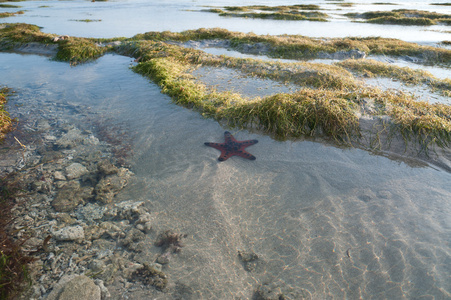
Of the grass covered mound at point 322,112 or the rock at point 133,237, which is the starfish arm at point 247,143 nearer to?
the grass covered mound at point 322,112

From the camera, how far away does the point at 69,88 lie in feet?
37.9

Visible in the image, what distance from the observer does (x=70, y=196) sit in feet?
17.9

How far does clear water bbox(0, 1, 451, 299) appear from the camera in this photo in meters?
3.91

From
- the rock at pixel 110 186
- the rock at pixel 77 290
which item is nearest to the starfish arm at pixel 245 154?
the rock at pixel 110 186

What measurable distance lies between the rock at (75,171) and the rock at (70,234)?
185cm

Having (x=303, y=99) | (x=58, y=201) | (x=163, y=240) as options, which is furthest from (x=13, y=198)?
(x=303, y=99)

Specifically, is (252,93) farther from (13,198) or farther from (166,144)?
(13,198)

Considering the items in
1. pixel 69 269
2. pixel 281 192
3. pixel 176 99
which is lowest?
pixel 69 269

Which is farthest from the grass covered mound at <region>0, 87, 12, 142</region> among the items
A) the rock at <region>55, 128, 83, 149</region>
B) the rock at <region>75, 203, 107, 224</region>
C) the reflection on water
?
the rock at <region>75, 203, 107, 224</region>

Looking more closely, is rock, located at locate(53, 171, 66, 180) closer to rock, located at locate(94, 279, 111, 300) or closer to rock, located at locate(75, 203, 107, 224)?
rock, located at locate(75, 203, 107, 224)

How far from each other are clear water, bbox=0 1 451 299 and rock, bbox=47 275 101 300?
0.93 meters

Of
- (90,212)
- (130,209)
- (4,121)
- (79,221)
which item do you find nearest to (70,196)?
(90,212)

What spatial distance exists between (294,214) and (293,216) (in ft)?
0.19

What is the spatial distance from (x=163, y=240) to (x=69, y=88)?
10.2 metres
